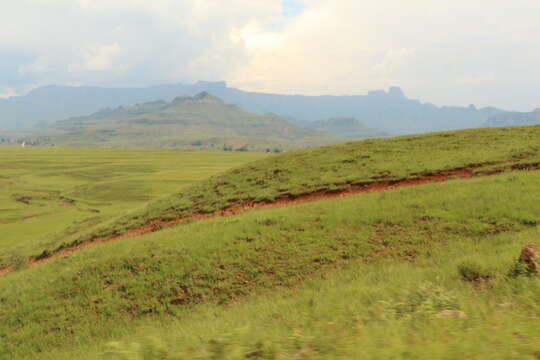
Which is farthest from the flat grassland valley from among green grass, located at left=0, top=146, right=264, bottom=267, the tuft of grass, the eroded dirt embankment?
green grass, located at left=0, top=146, right=264, bottom=267

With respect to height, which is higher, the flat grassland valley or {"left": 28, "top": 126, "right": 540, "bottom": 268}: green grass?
{"left": 28, "top": 126, "right": 540, "bottom": 268}: green grass

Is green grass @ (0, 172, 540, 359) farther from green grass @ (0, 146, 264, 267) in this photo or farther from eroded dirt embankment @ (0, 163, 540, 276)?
green grass @ (0, 146, 264, 267)

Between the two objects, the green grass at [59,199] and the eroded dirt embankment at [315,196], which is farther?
the green grass at [59,199]

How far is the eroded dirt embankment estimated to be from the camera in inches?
842

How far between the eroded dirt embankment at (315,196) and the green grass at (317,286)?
2.39m

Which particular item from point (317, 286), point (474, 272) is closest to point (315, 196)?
point (317, 286)

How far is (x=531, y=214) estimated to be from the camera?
13984 mm

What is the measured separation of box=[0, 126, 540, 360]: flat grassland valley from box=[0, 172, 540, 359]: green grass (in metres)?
0.06

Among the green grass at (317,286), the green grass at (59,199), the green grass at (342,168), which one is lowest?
the green grass at (59,199)

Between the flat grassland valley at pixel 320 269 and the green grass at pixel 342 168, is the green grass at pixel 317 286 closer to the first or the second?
the flat grassland valley at pixel 320 269

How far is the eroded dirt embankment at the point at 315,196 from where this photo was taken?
21.4m

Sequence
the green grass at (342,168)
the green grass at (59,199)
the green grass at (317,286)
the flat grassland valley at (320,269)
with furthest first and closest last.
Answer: the green grass at (59,199) < the green grass at (342,168) < the flat grassland valley at (320,269) < the green grass at (317,286)

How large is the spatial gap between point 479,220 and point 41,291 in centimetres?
2003

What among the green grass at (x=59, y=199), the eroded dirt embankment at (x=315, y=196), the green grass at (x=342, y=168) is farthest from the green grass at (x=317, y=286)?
the green grass at (x=59, y=199)
